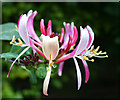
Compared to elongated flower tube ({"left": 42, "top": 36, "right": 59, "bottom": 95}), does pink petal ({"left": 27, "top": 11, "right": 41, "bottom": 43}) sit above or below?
above

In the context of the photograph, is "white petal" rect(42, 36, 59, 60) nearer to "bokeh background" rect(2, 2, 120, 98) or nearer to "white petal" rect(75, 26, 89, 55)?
"white petal" rect(75, 26, 89, 55)

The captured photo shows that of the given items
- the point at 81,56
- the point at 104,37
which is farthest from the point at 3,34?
the point at 104,37

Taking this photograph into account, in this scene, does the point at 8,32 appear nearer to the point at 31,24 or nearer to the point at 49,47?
the point at 31,24

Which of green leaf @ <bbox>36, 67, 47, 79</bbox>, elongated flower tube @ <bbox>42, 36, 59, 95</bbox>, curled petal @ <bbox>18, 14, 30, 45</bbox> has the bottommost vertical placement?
green leaf @ <bbox>36, 67, 47, 79</bbox>

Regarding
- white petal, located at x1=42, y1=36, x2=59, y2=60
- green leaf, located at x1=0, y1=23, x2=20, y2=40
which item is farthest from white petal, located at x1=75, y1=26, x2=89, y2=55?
green leaf, located at x1=0, y1=23, x2=20, y2=40

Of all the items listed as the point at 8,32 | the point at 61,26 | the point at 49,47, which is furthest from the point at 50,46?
the point at 61,26

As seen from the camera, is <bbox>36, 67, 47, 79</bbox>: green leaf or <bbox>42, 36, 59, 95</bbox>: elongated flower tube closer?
<bbox>42, 36, 59, 95</bbox>: elongated flower tube

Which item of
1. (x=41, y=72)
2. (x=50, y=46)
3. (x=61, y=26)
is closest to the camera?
(x=50, y=46)

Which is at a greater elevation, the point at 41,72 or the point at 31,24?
the point at 31,24

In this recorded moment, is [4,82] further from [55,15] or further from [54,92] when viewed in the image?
[54,92]

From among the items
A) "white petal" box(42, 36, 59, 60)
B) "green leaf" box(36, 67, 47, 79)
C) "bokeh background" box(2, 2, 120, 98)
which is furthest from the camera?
"bokeh background" box(2, 2, 120, 98)

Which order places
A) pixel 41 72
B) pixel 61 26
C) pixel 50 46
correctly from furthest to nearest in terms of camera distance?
pixel 61 26 → pixel 41 72 → pixel 50 46

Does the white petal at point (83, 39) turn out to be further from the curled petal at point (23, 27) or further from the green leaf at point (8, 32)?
the green leaf at point (8, 32)
